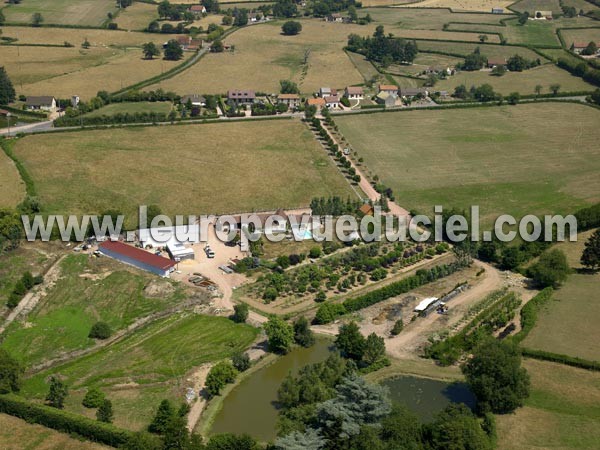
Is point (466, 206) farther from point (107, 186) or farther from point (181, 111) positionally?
point (181, 111)

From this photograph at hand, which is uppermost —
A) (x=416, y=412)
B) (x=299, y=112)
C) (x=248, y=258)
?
(x=299, y=112)

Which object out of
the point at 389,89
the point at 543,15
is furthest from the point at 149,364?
the point at 543,15

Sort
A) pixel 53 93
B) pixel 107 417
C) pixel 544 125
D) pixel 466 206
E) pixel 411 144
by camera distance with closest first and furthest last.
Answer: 1. pixel 107 417
2. pixel 466 206
3. pixel 411 144
4. pixel 544 125
5. pixel 53 93

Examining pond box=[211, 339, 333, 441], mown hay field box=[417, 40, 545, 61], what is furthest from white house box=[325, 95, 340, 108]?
pond box=[211, 339, 333, 441]

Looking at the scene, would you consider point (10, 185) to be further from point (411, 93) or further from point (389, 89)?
point (411, 93)

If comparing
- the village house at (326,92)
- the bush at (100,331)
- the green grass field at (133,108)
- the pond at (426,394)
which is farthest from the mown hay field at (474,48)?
the bush at (100,331)

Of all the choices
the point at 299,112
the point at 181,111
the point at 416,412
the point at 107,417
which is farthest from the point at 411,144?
the point at 107,417

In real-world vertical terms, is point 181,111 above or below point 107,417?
above
